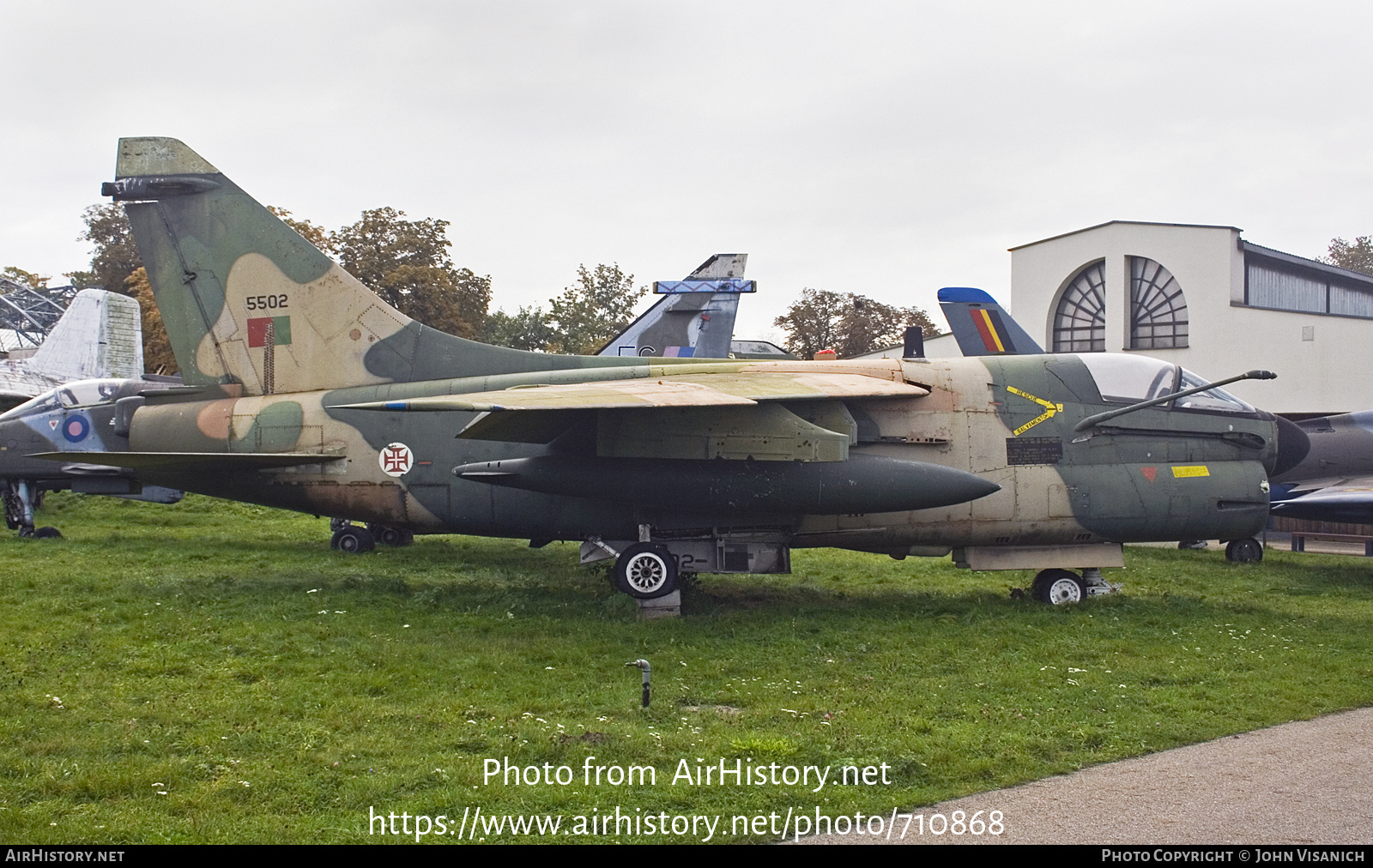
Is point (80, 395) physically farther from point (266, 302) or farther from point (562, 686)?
point (562, 686)

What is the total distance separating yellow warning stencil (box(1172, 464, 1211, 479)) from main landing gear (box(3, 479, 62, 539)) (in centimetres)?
1664

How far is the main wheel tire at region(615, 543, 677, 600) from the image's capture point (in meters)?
11.6

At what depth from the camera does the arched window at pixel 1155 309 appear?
28.0 metres

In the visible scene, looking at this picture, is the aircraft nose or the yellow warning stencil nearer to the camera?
the yellow warning stencil

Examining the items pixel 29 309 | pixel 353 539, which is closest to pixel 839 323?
pixel 353 539

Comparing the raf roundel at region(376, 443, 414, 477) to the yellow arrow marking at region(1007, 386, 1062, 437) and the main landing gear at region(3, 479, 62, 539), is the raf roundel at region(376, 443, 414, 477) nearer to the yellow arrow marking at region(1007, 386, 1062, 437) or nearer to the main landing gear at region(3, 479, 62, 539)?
the yellow arrow marking at region(1007, 386, 1062, 437)

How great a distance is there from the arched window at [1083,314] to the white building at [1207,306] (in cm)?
3

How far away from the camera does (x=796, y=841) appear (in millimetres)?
5262

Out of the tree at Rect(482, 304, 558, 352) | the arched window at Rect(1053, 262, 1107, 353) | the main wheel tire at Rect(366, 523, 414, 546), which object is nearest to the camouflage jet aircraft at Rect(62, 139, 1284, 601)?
the main wheel tire at Rect(366, 523, 414, 546)

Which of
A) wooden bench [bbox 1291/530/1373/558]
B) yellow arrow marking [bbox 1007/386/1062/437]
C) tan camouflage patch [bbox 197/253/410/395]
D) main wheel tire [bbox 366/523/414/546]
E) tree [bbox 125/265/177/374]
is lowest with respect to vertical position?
wooden bench [bbox 1291/530/1373/558]

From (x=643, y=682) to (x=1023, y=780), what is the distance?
2797 mm

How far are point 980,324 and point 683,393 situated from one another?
1194 cm

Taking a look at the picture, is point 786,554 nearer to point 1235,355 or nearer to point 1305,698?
point 1305,698

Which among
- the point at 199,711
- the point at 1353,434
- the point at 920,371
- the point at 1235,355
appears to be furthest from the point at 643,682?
the point at 1235,355
